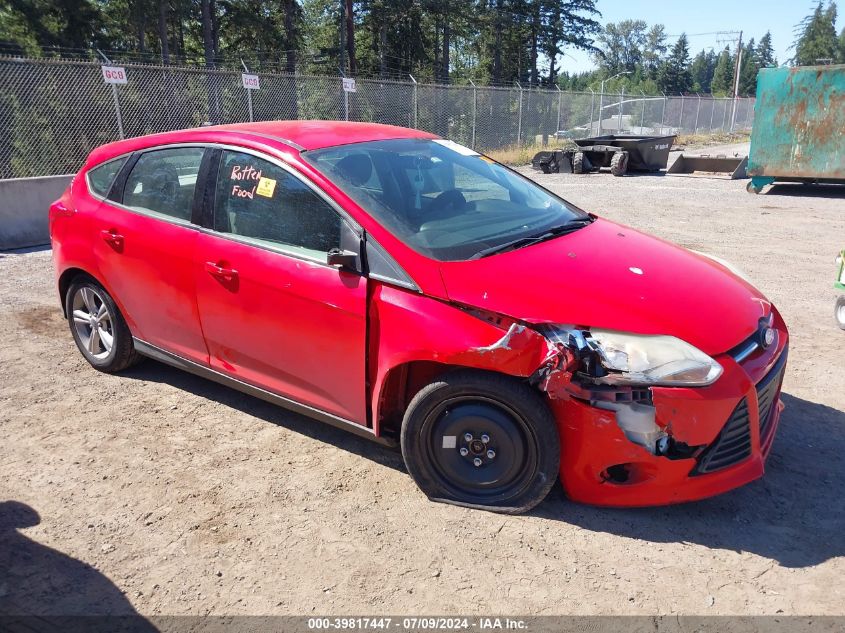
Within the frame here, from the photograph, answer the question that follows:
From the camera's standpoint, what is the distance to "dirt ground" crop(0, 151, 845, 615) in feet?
8.32

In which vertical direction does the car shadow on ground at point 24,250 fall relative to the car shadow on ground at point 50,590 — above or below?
above

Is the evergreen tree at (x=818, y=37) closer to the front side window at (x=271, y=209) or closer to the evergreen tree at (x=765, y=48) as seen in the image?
the evergreen tree at (x=765, y=48)

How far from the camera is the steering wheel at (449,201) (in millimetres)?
3496

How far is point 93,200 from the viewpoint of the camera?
4348 millimetres

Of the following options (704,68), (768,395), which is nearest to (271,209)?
(768,395)

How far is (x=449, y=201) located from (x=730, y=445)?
184cm

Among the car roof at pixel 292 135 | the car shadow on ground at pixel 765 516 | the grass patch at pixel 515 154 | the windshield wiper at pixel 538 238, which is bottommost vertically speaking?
the car shadow on ground at pixel 765 516

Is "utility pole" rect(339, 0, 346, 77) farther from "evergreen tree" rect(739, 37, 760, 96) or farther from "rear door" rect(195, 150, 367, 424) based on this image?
"evergreen tree" rect(739, 37, 760, 96)

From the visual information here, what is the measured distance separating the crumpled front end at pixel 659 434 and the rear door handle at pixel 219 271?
174 cm

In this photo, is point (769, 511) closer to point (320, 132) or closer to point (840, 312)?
point (320, 132)

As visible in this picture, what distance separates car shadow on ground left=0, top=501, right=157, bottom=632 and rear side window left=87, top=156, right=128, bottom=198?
2.31 metres

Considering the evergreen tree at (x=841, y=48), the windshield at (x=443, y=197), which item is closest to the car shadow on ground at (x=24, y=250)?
the windshield at (x=443, y=197)

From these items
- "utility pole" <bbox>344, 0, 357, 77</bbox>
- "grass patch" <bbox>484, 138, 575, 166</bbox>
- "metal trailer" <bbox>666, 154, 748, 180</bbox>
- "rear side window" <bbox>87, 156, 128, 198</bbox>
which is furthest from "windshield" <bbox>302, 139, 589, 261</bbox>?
"utility pole" <bbox>344, 0, 357, 77</bbox>

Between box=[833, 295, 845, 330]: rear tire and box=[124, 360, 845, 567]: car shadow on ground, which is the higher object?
box=[833, 295, 845, 330]: rear tire
